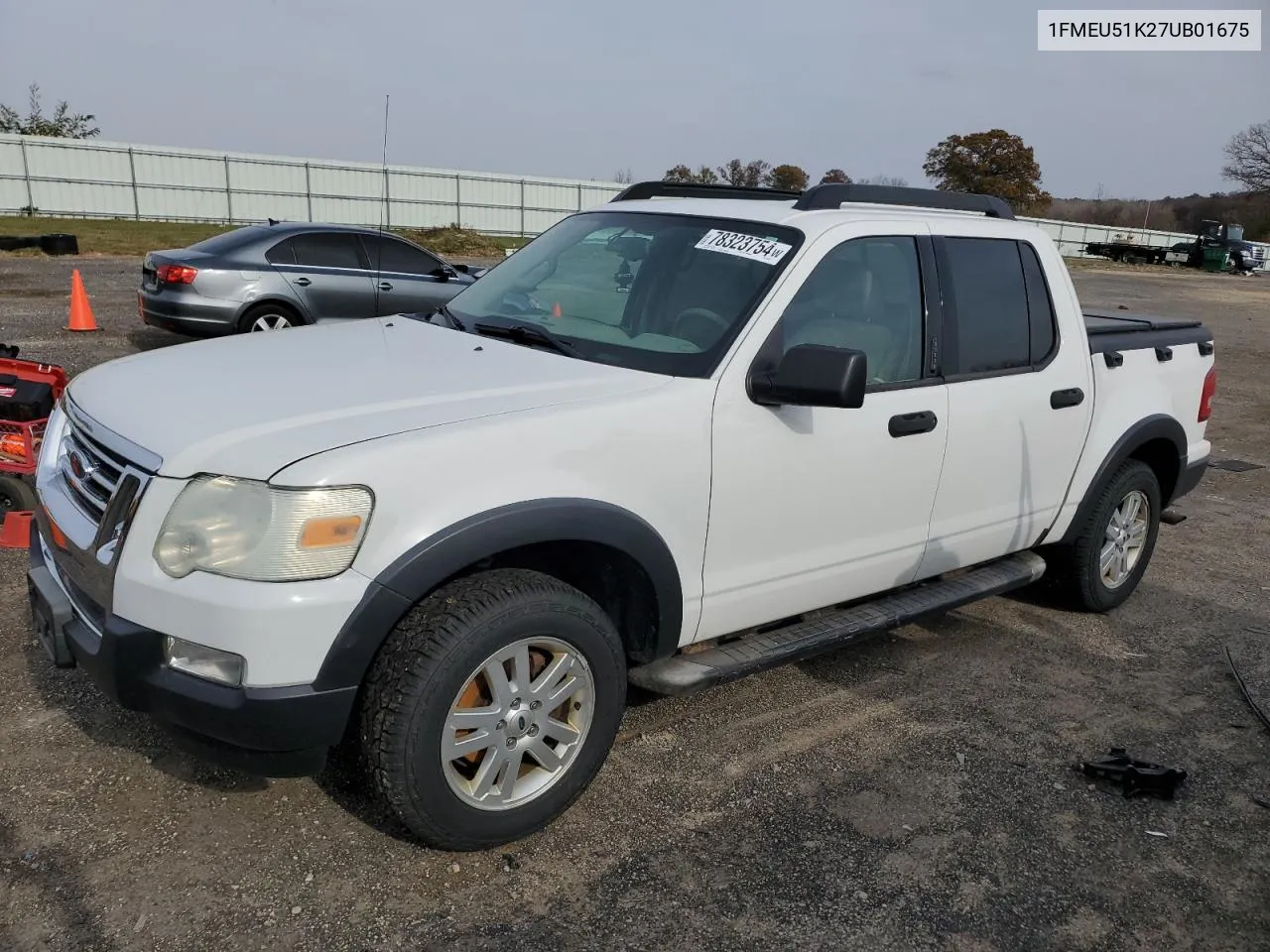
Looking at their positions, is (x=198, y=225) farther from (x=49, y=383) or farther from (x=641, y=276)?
(x=641, y=276)

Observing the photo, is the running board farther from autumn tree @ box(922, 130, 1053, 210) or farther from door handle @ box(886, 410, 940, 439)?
autumn tree @ box(922, 130, 1053, 210)

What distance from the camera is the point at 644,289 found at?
145 inches

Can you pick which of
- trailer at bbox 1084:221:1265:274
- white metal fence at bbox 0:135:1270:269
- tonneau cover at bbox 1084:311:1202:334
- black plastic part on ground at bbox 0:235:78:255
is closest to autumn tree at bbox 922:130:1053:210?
trailer at bbox 1084:221:1265:274

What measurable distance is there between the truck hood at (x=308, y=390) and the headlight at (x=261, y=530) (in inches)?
2.7

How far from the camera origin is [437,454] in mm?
2650

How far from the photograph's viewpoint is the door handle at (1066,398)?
4352mm

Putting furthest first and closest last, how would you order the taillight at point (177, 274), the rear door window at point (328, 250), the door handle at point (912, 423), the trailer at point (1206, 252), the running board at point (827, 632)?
the trailer at point (1206, 252) → the rear door window at point (328, 250) → the taillight at point (177, 274) → the door handle at point (912, 423) → the running board at point (827, 632)

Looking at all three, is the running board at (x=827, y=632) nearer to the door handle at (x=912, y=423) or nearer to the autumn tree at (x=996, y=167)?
the door handle at (x=912, y=423)

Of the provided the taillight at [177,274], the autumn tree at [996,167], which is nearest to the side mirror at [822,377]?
the taillight at [177,274]

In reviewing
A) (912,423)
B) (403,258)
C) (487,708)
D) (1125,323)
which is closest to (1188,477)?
(1125,323)

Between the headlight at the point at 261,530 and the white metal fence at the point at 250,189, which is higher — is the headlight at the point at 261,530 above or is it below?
below

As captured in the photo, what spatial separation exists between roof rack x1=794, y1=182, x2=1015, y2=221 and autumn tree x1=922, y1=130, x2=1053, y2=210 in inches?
2622

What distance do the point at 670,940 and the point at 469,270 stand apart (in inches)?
391

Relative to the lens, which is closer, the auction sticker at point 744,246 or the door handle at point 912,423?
the auction sticker at point 744,246
